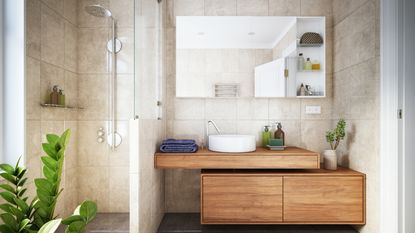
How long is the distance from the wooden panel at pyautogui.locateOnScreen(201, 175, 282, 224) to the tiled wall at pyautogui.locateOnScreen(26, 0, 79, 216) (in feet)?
4.01

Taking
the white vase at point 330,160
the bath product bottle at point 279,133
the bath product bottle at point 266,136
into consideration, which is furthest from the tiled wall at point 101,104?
the white vase at point 330,160

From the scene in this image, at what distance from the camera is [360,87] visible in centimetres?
194

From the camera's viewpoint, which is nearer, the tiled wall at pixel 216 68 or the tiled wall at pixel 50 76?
the tiled wall at pixel 50 76

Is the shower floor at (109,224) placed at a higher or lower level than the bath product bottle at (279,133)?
lower

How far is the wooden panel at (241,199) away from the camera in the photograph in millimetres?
1905

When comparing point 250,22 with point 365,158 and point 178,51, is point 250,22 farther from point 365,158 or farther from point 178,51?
point 365,158

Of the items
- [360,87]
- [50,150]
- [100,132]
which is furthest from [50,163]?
[360,87]

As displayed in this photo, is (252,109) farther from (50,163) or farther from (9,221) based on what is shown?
(9,221)

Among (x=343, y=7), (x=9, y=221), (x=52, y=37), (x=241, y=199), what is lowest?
(x=241, y=199)

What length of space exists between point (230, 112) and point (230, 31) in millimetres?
856

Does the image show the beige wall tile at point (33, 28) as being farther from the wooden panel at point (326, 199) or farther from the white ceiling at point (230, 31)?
the wooden panel at point (326, 199)

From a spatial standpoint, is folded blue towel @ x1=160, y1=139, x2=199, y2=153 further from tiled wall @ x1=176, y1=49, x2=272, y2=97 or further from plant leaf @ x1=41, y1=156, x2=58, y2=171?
plant leaf @ x1=41, y1=156, x2=58, y2=171

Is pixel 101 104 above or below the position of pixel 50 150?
above

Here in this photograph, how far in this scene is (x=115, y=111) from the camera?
7.23 ft
